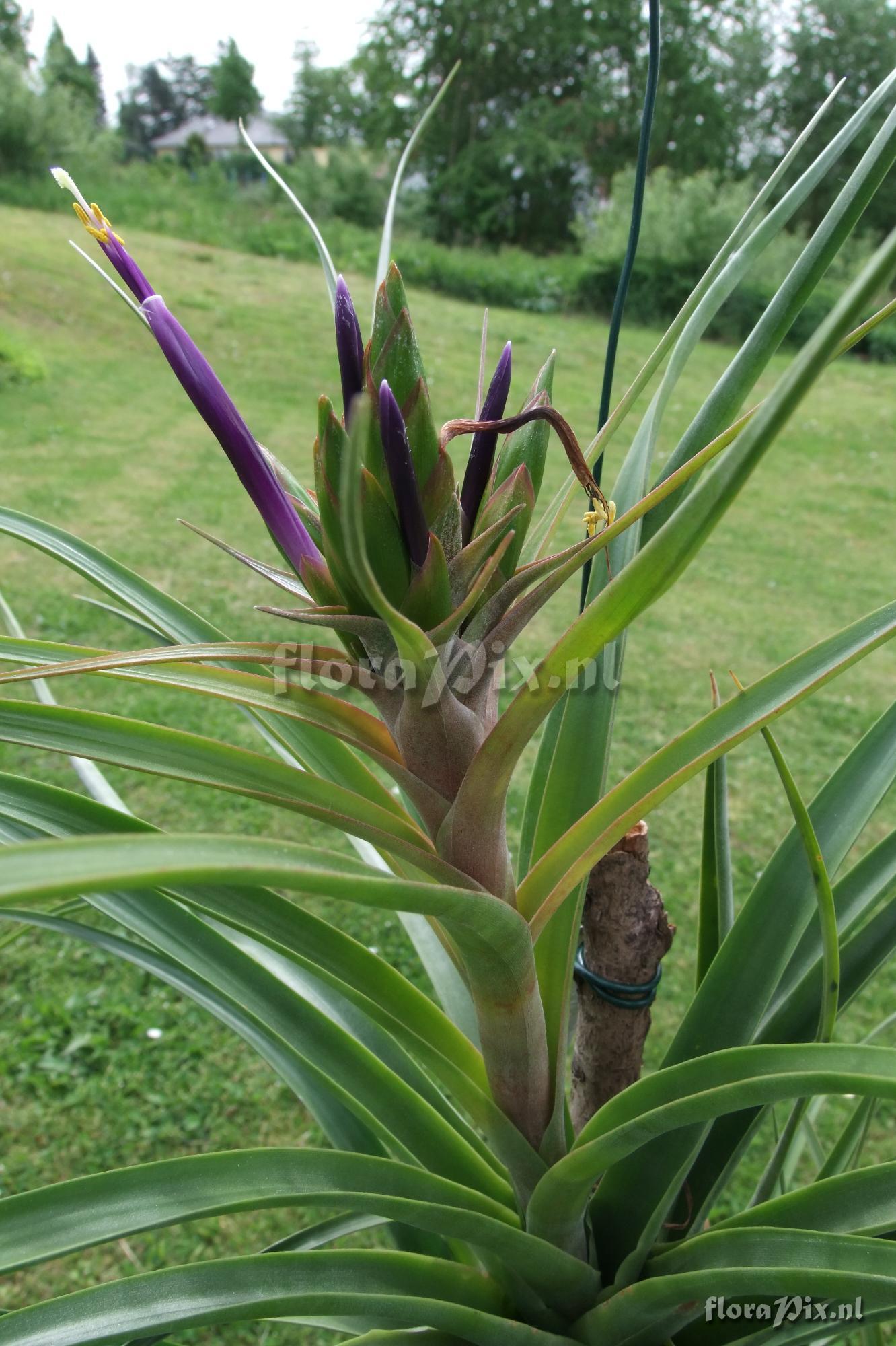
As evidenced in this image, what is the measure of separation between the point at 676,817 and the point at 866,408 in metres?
5.16

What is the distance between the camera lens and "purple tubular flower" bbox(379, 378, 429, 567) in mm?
371

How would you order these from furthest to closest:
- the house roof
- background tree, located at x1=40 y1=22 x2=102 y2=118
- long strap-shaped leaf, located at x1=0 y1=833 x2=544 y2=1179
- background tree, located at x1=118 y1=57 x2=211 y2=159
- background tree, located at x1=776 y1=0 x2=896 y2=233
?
background tree, located at x1=118 y1=57 x2=211 y2=159
the house roof
background tree, located at x1=776 y1=0 x2=896 y2=233
background tree, located at x1=40 y1=22 x2=102 y2=118
long strap-shaped leaf, located at x1=0 y1=833 x2=544 y2=1179

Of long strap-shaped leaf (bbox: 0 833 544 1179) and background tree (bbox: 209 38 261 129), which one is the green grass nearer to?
long strap-shaped leaf (bbox: 0 833 544 1179)

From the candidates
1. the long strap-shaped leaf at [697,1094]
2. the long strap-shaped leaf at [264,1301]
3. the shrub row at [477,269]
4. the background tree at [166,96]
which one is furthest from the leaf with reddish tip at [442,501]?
the background tree at [166,96]

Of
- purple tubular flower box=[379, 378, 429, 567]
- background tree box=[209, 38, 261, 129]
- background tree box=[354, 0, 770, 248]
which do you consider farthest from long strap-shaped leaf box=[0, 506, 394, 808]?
background tree box=[209, 38, 261, 129]

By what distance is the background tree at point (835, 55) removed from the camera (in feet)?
54.4

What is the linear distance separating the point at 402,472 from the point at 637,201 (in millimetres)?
352

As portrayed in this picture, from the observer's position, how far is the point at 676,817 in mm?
2115

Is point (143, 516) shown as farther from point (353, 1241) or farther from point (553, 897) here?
point (553, 897)

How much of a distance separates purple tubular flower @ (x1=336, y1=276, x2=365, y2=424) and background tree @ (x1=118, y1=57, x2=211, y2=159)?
139ft

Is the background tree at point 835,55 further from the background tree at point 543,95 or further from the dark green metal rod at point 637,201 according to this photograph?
the dark green metal rod at point 637,201

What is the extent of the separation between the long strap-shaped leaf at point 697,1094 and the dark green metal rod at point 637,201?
290 millimetres

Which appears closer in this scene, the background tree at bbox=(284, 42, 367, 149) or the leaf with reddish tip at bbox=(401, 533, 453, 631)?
the leaf with reddish tip at bbox=(401, 533, 453, 631)

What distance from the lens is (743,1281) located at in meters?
0.45
